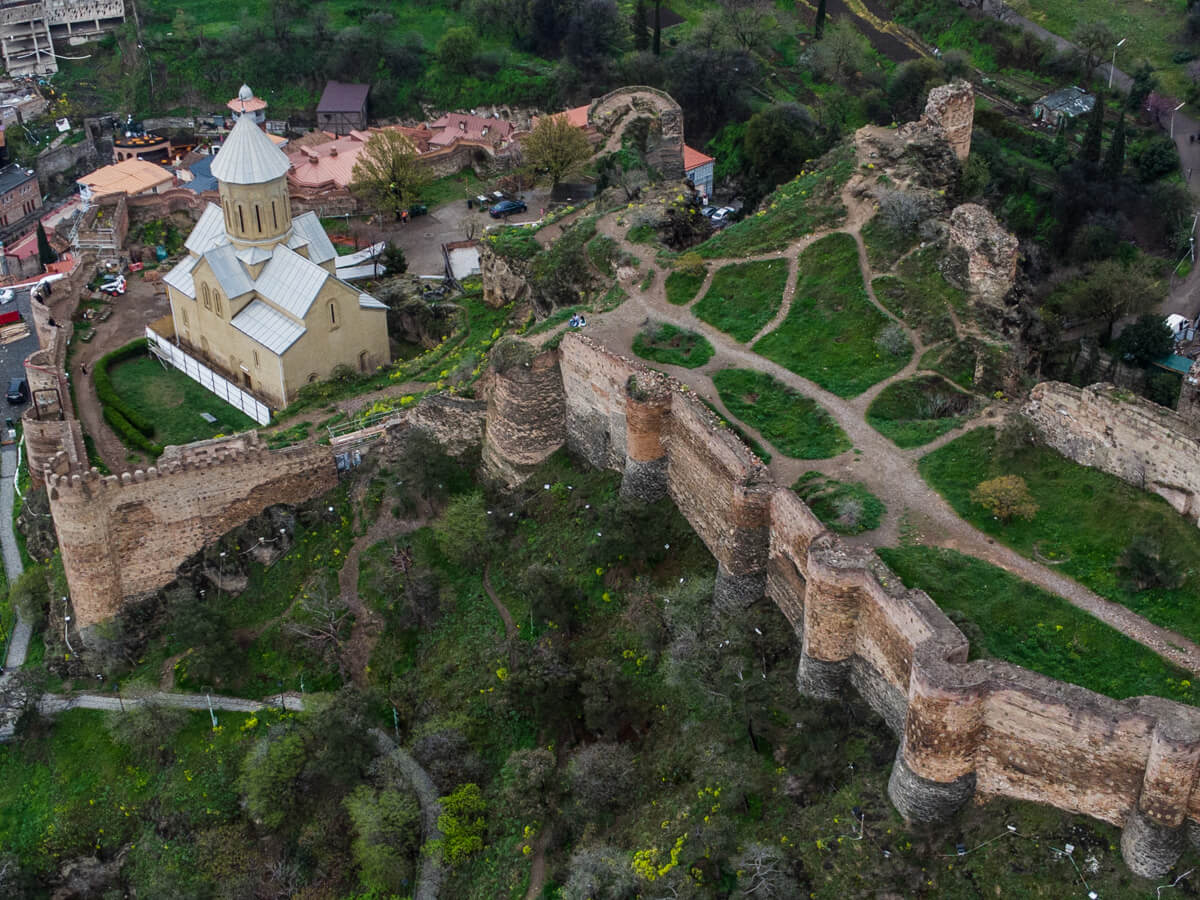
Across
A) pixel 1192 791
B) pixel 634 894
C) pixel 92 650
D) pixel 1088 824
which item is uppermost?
pixel 1192 791

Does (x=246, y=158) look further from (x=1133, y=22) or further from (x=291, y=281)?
(x=1133, y=22)

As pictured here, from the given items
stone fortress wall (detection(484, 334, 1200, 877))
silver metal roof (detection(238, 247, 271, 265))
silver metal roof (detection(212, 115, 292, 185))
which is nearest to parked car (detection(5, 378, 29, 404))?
silver metal roof (detection(238, 247, 271, 265))

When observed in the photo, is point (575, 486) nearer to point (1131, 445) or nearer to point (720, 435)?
point (720, 435)

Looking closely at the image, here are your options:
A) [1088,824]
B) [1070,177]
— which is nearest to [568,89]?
[1070,177]

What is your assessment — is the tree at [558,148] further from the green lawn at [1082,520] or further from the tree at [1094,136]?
the green lawn at [1082,520]

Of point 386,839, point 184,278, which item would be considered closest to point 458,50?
point 184,278

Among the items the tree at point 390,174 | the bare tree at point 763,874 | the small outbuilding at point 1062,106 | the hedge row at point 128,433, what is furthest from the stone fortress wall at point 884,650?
the small outbuilding at point 1062,106

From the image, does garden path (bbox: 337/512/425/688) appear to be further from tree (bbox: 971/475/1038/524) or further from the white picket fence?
tree (bbox: 971/475/1038/524)
